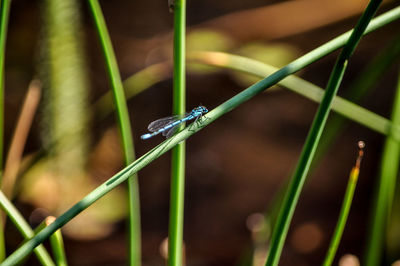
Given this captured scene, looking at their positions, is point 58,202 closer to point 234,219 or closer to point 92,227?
point 92,227

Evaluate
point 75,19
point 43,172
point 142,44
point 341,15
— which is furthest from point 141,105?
point 341,15

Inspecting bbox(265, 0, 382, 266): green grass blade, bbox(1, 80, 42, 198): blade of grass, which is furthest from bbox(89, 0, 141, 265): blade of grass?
bbox(1, 80, 42, 198): blade of grass

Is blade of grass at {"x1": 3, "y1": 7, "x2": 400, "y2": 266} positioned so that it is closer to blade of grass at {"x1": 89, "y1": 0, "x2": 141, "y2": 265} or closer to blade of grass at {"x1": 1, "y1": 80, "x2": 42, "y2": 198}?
blade of grass at {"x1": 89, "y1": 0, "x2": 141, "y2": 265}

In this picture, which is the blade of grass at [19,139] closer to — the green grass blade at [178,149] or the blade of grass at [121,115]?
the blade of grass at [121,115]

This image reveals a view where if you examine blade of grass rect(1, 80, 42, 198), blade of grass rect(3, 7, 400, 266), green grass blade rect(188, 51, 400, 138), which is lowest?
blade of grass rect(3, 7, 400, 266)

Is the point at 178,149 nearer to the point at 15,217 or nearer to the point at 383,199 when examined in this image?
the point at 15,217

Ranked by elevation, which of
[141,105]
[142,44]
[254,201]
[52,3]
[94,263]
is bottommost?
[94,263]

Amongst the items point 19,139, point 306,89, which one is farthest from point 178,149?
point 19,139

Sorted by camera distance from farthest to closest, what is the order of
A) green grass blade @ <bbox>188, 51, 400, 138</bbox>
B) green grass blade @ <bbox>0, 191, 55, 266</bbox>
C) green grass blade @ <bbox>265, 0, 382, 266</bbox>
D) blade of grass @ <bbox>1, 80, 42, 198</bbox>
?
blade of grass @ <bbox>1, 80, 42, 198</bbox>, green grass blade @ <bbox>188, 51, 400, 138</bbox>, green grass blade @ <bbox>0, 191, 55, 266</bbox>, green grass blade @ <bbox>265, 0, 382, 266</bbox>
